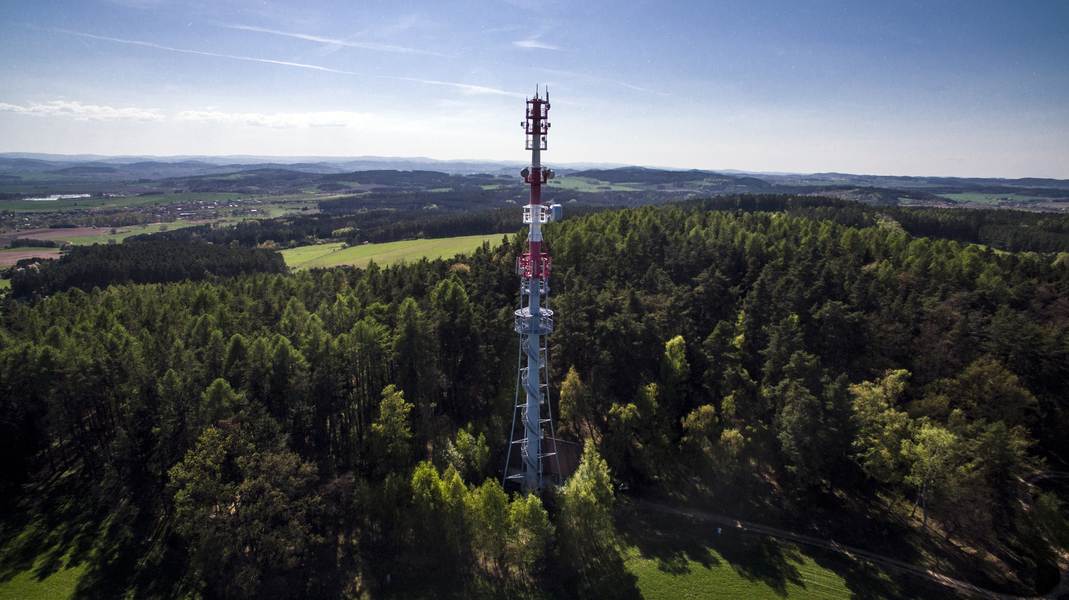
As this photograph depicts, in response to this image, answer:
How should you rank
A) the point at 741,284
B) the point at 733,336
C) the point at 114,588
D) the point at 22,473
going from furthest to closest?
the point at 741,284 → the point at 733,336 → the point at 22,473 → the point at 114,588

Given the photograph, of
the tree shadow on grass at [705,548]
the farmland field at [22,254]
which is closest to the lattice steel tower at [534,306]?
the tree shadow on grass at [705,548]

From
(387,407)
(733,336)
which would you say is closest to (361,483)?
(387,407)

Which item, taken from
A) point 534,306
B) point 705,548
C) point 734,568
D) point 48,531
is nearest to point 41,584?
point 48,531

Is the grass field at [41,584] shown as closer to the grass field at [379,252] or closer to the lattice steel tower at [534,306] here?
the lattice steel tower at [534,306]

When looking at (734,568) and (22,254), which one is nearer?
(734,568)

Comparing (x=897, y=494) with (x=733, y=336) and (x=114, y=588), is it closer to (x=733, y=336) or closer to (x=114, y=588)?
(x=733, y=336)

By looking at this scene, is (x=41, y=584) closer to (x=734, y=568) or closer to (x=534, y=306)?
(x=534, y=306)
